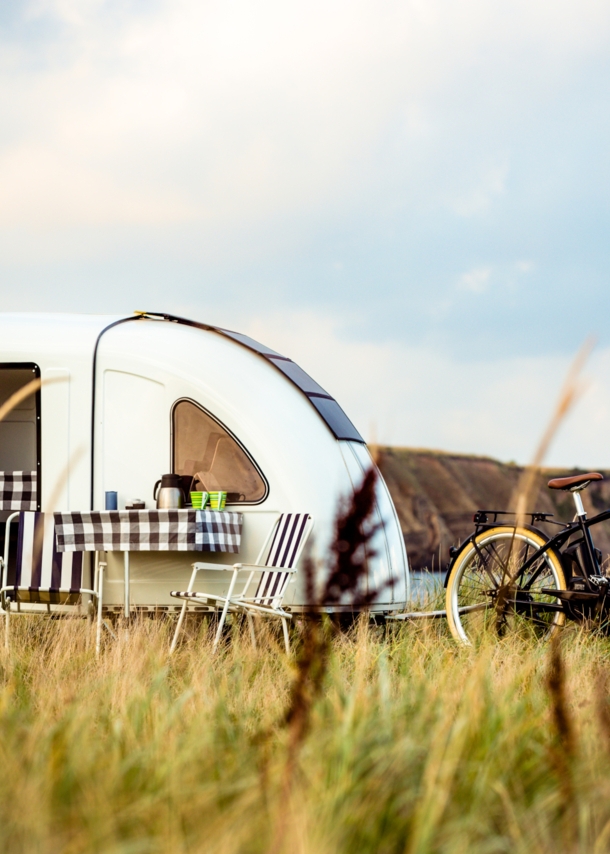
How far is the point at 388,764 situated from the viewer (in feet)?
8.54

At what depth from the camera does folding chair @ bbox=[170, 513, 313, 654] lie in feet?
21.2

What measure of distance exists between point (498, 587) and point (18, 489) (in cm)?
454

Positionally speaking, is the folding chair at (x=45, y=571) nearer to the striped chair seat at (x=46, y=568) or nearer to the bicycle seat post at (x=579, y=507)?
the striped chair seat at (x=46, y=568)

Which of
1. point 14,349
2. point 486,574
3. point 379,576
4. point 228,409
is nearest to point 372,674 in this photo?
point 486,574

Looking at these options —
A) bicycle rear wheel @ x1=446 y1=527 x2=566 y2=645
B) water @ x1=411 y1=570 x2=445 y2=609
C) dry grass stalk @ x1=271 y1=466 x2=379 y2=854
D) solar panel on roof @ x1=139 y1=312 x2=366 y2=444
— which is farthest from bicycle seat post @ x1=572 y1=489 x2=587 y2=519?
dry grass stalk @ x1=271 y1=466 x2=379 y2=854

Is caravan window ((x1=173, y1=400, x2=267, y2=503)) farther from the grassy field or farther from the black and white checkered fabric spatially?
the grassy field

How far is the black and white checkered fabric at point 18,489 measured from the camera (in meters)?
8.55

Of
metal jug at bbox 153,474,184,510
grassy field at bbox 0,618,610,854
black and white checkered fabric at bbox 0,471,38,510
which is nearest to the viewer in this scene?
grassy field at bbox 0,618,610,854

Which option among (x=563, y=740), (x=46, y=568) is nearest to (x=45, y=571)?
(x=46, y=568)

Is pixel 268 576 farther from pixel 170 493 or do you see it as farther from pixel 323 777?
pixel 323 777

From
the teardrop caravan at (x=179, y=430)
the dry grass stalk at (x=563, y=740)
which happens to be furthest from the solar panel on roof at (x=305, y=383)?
the dry grass stalk at (x=563, y=740)

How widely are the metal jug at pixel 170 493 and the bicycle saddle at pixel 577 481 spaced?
268 cm

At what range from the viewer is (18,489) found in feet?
28.2

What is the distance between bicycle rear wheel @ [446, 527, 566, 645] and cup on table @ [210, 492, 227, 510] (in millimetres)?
1793
